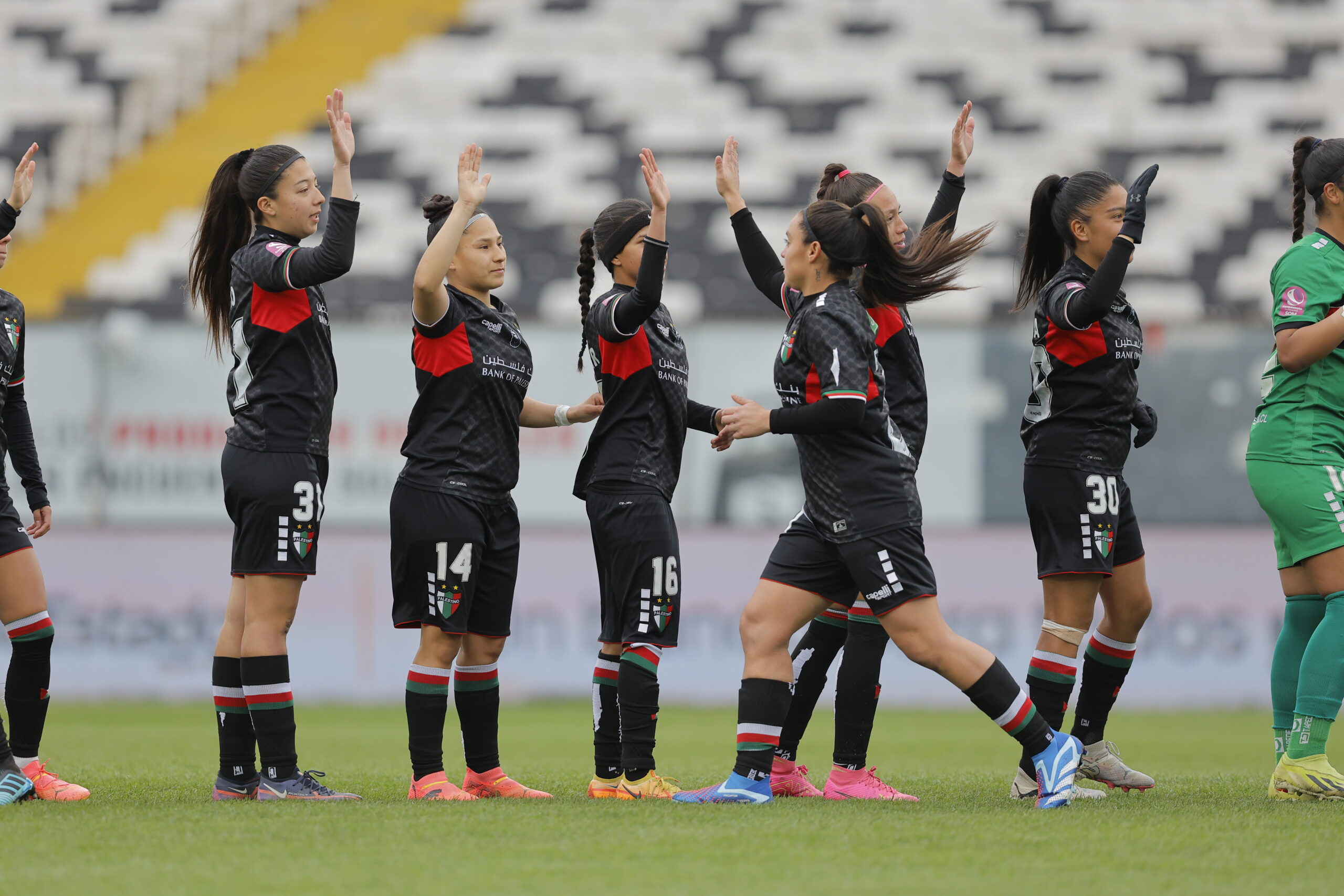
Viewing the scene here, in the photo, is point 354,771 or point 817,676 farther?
point 354,771

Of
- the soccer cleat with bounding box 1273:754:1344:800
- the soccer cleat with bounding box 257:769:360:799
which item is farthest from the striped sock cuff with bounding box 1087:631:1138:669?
the soccer cleat with bounding box 257:769:360:799

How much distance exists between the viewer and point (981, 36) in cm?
1916

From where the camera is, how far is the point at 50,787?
5020mm

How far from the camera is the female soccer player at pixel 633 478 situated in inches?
195

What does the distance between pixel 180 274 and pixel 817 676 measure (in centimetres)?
1191

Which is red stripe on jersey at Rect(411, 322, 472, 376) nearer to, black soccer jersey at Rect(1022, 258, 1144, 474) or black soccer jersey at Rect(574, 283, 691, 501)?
black soccer jersey at Rect(574, 283, 691, 501)

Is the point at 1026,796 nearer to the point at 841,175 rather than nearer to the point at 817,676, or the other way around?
the point at 817,676

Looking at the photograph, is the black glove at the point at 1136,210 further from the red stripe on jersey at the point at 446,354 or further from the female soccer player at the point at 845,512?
the red stripe on jersey at the point at 446,354

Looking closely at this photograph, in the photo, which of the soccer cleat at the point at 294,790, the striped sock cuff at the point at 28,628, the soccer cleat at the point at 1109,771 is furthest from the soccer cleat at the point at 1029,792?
the striped sock cuff at the point at 28,628

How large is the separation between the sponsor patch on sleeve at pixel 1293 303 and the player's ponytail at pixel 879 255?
105 centimetres

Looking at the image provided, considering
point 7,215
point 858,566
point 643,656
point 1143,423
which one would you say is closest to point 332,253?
point 7,215

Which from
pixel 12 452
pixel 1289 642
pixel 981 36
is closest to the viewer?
pixel 1289 642

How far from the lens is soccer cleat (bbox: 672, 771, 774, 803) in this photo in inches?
181

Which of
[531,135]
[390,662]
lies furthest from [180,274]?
[390,662]
